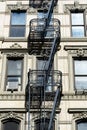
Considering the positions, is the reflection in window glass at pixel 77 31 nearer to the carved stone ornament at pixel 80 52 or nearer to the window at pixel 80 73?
the carved stone ornament at pixel 80 52

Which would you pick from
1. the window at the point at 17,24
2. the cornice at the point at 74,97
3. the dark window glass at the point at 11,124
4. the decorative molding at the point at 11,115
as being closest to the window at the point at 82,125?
the cornice at the point at 74,97

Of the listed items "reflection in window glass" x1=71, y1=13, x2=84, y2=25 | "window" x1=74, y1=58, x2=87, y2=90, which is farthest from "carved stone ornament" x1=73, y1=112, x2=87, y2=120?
"reflection in window glass" x1=71, y1=13, x2=84, y2=25

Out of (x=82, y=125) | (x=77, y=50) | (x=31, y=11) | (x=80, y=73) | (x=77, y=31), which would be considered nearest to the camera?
(x=82, y=125)

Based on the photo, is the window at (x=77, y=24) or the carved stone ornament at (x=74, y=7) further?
the carved stone ornament at (x=74, y=7)

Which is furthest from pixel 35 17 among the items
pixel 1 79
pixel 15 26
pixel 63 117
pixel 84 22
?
pixel 63 117

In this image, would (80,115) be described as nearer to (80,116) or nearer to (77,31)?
(80,116)

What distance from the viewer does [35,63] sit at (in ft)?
69.2

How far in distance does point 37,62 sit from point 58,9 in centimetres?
371

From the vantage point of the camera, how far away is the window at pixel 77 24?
22.6m

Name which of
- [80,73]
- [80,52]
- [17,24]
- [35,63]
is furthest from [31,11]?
[80,73]

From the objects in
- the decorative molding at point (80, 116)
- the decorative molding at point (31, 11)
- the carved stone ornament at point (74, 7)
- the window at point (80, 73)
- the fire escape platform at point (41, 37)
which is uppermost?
the carved stone ornament at point (74, 7)

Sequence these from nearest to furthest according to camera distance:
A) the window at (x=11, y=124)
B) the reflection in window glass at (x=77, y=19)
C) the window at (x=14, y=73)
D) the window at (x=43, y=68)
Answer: the window at (x=11, y=124) → the window at (x=43, y=68) → the window at (x=14, y=73) → the reflection in window glass at (x=77, y=19)

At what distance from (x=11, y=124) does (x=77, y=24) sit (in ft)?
23.1

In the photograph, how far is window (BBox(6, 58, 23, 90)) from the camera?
811 inches
